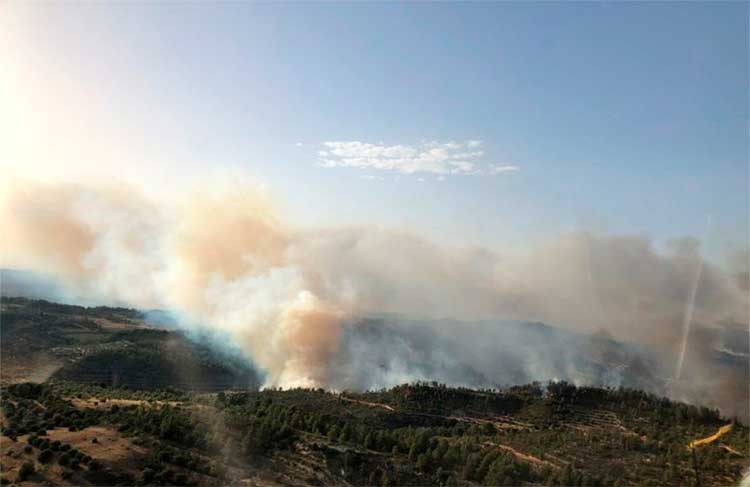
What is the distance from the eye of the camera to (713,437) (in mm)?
53406

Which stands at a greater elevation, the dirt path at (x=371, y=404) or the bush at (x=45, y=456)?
the dirt path at (x=371, y=404)

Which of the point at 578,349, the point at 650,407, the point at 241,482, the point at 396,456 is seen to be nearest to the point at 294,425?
the point at 396,456

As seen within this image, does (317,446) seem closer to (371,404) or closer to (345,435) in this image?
(345,435)

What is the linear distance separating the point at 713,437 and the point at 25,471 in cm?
5716

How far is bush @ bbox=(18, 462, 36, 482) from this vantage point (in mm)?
30797

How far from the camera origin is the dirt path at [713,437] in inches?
1950

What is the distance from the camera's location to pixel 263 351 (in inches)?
4080

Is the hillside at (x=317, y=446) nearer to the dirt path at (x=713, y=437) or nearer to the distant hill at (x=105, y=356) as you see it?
the dirt path at (x=713, y=437)

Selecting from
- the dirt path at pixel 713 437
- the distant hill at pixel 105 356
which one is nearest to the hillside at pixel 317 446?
the dirt path at pixel 713 437

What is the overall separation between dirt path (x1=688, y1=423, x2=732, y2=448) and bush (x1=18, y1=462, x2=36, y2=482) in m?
48.7

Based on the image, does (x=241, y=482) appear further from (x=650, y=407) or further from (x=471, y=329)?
(x=471, y=329)

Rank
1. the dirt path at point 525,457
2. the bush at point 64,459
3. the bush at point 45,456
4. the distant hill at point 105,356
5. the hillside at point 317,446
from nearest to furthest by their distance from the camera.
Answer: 1. the bush at point 64,459
2. the bush at point 45,456
3. the hillside at point 317,446
4. the dirt path at point 525,457
5. the distant hill at point 105,356

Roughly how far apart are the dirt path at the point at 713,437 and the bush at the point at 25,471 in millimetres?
48686

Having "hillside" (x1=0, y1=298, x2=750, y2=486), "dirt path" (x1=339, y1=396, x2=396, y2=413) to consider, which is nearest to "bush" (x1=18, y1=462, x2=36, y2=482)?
"hillside" (x1=0, y1=298, x2=750, y2=486)
